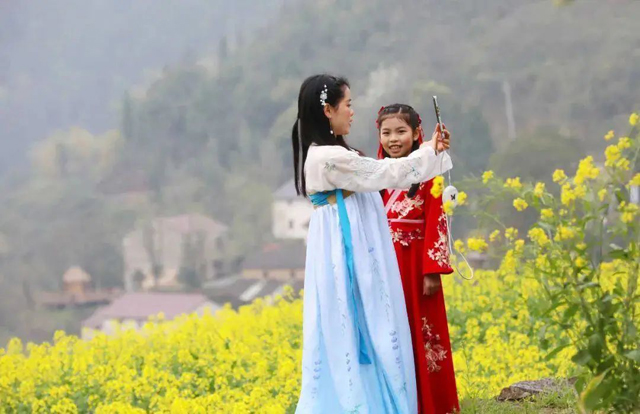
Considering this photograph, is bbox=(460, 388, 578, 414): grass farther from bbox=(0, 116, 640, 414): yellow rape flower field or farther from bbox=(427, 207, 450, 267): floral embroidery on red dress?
bbox=(427, 207, 450, 267): floral embroidery on red dress

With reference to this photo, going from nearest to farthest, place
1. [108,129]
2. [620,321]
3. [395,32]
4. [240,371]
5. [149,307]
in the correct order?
1. [620,321]
2. [240,371]
3. [149,307]
4. [395,32]
5. [108,129]

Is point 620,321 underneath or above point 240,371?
above

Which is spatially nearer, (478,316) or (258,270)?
(478,316)

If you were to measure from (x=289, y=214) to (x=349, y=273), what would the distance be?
4142cm

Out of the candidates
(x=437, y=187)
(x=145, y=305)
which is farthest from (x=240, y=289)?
(x=437, y=187)

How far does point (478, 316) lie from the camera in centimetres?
710

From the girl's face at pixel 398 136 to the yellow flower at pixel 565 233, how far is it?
1.15 metres

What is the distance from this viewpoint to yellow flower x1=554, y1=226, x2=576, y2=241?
2516 millimetres

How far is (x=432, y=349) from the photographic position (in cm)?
359

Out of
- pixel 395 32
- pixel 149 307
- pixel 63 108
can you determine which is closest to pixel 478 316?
pixel 149 307

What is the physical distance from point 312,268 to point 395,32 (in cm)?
5228

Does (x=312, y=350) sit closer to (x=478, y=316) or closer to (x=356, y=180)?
(x=356, y=180)

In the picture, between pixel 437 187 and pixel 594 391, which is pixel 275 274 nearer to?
pixel 437 187

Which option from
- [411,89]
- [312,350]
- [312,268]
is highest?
[411,89]
